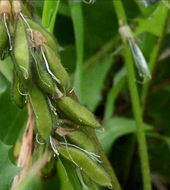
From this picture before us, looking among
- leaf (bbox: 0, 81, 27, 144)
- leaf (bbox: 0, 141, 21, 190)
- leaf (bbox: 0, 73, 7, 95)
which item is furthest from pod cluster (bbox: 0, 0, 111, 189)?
leaf (bbox: 0, 81, 27, 144)

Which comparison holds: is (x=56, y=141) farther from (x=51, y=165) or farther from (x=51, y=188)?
(x=51, y=188)

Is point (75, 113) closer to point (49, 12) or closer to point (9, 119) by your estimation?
point (49, 12)

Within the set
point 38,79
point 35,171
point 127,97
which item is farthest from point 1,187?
point 127,97

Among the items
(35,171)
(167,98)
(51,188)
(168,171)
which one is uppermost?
(35,171)

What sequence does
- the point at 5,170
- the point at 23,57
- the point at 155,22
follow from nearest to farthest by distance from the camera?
the point at 23,57
the point at 5,170
the point at 155,22

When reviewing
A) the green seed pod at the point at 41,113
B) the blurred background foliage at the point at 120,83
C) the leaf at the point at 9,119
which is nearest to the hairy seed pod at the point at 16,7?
the green seed pod at the point at 41,113

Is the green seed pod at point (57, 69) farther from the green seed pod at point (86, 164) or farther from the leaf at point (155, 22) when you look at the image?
the leaf at point (155, 22)

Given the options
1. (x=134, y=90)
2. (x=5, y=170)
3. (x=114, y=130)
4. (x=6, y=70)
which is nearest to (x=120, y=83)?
(x=114, y=130)
